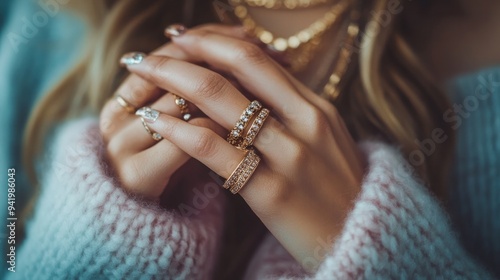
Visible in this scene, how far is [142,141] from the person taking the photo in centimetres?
44

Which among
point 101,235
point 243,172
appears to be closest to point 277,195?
point 243,172

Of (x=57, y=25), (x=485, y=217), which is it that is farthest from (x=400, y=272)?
(x=57, y=25)

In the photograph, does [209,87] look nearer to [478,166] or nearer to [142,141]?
[142,141]

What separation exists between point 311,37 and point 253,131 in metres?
0.19

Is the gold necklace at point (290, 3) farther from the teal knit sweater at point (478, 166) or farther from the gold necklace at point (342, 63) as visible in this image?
the teal knit sweater at point (478, 166)

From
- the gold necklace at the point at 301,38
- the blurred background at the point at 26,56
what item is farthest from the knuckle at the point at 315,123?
the blurred background at the point at 26,56

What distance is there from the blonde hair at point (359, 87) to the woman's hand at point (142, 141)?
0.32ft

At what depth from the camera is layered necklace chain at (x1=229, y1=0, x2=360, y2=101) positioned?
1.74 ft

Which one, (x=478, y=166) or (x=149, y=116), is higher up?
(x=149, y=116)

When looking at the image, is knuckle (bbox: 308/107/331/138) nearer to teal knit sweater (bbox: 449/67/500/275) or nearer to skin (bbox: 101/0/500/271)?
skin (bbox: 101/0/500/271)

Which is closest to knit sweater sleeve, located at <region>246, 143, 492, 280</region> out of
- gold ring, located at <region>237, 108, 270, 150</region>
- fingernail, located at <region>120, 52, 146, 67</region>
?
gold ring, located at <region>237, 108, 270, 150</region>

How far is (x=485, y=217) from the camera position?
52 cm

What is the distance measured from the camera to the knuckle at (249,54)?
1.42 ft

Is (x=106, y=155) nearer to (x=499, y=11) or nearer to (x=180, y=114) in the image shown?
(x=180, y=114)
